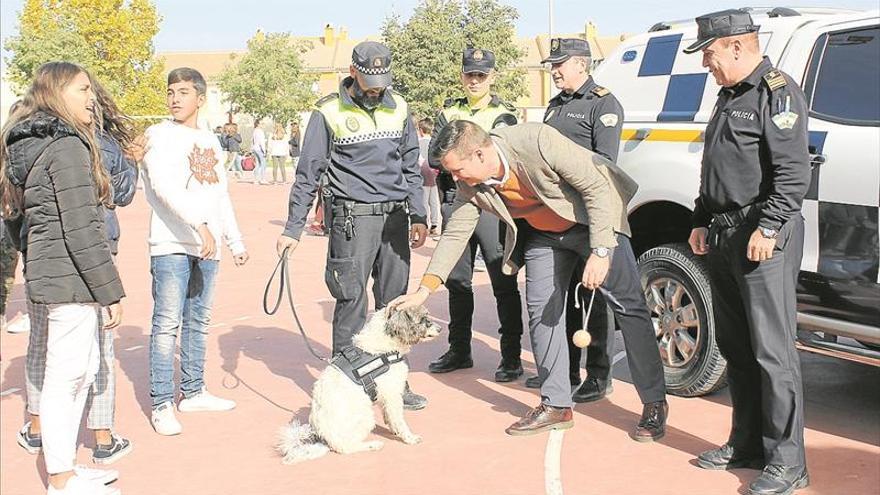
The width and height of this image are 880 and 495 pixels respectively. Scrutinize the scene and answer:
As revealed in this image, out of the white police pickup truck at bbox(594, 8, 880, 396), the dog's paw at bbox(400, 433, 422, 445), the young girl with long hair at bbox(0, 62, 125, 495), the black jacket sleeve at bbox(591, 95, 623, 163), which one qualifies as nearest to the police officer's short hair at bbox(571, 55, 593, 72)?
the black jacket sleeve at bbox(591, 95, 623, 163)

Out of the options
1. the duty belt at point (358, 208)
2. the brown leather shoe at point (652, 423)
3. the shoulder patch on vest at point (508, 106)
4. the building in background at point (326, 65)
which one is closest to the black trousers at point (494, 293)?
the duty belt at point (358, 208)

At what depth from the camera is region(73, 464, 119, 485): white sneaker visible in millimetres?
4510

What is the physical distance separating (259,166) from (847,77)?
2525 centimetres

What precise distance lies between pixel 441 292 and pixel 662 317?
3.96 metres

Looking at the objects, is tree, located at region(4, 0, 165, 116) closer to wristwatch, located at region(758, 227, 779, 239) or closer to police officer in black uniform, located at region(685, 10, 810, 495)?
police officer in black uniform, located at region(685, 10, 810, 495)

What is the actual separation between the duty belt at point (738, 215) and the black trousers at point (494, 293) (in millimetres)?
2004

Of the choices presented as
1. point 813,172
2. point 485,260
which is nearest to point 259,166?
point 485,260

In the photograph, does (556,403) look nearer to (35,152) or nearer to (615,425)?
(615,425)

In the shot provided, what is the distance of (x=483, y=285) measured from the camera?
9828 mm

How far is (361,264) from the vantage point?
5.59m

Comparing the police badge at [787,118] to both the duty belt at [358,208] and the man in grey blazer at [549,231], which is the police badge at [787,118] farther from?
the duty belt at [358,208]

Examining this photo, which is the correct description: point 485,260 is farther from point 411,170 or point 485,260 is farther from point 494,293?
Answer: point 411,170

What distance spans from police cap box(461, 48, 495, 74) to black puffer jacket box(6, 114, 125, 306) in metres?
2.89

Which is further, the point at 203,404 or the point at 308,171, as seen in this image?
the point at 203,404
